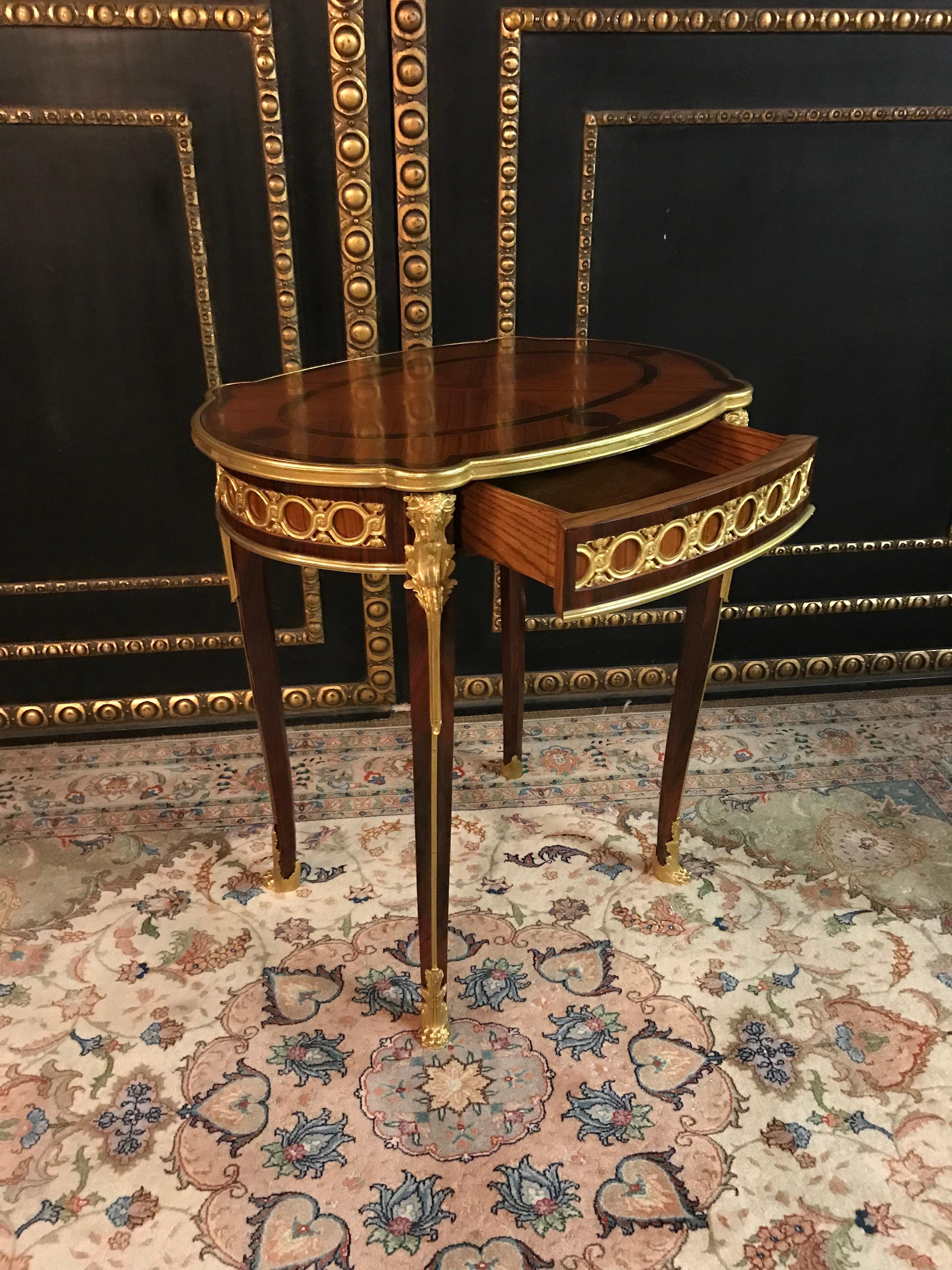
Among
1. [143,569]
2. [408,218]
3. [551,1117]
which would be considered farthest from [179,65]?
[551,1117]

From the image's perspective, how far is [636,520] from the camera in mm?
807

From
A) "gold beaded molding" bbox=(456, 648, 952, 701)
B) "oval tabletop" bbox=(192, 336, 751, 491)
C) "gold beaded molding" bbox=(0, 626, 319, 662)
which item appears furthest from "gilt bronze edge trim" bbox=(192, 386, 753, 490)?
"gold beaded molding" bbox=(456, 648, 952, 701)

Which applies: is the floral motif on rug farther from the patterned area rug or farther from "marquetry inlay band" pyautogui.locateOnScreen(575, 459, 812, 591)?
"marquetry inlay band" pyautogui.locateOnScreen(575, 459, 812, 591)

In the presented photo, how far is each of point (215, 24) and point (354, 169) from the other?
0.92 ft

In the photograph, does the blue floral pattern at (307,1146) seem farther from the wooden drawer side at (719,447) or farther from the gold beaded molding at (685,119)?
the gold beaded molding at (685,119)

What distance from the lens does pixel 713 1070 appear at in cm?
109

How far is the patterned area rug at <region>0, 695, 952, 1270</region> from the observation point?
36.7 inches

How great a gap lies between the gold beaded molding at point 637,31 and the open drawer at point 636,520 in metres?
0.65

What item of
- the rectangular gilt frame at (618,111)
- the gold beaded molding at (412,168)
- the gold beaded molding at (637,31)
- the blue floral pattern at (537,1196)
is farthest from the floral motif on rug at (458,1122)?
the gold beaded molding at (637,31)

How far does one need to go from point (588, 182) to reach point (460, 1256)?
1.55m

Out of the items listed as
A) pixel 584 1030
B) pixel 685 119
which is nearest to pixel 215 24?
pixel 685 119

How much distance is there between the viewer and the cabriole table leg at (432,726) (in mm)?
870

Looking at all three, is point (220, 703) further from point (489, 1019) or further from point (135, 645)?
point (489, 1019)

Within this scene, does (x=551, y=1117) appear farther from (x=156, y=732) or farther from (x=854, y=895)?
(x=156, y=732)
